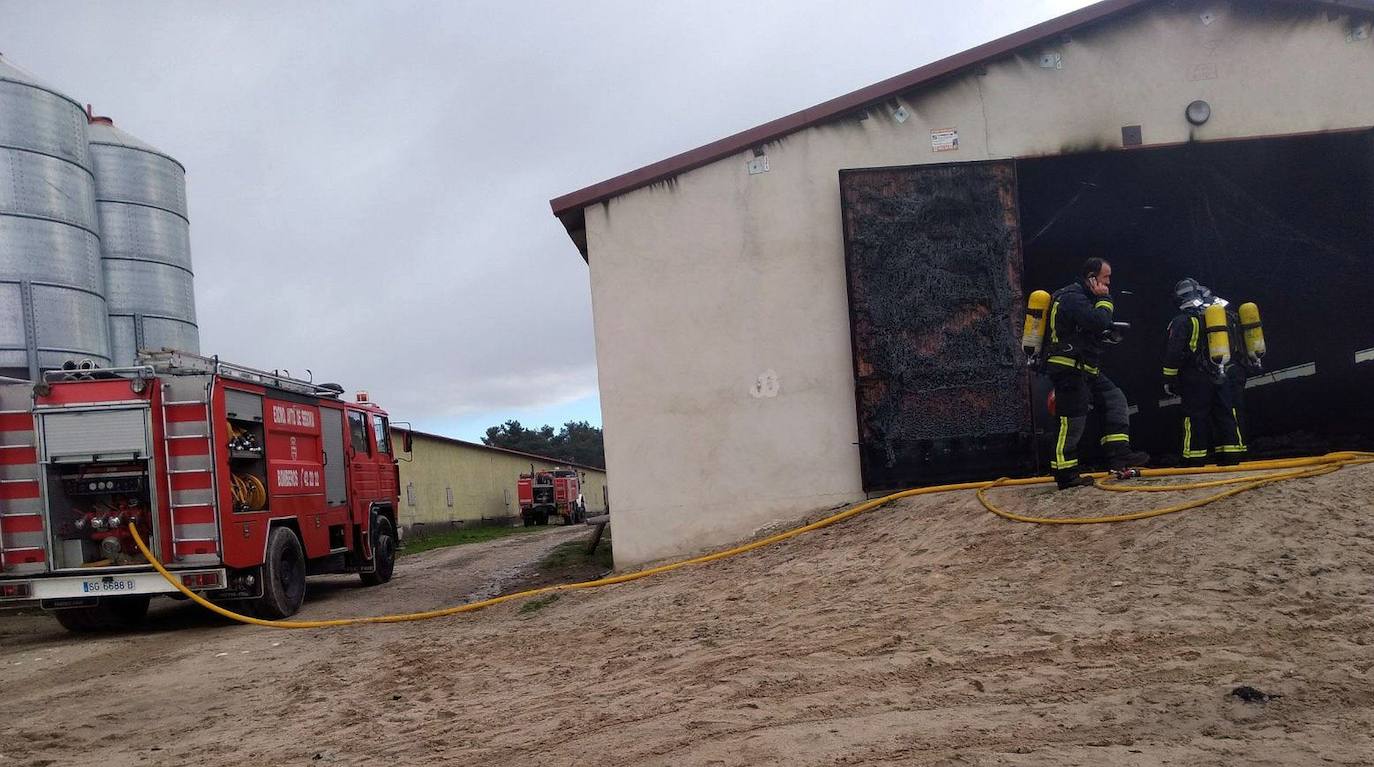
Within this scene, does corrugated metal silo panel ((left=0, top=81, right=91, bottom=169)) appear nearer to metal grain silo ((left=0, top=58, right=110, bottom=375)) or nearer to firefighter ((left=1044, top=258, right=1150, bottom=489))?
metal grain silo ((left=0, top=58, right=110, bottom=375))

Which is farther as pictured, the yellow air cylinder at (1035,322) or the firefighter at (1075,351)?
the yellow air cylinder at (1035,322)

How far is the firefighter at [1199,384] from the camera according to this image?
28.7ft

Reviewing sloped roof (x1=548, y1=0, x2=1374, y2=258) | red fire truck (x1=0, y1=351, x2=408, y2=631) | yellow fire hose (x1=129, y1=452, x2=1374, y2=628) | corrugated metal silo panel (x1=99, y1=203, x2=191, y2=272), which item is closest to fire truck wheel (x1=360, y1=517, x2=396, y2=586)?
yellow fire hose (x1=129, y1=452, x2=1374, y2=628)

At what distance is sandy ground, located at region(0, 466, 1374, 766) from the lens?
4.23m

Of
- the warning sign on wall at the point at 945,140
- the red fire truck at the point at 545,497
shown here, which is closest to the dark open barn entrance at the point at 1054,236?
the warning sign on wall at the point at 945,140

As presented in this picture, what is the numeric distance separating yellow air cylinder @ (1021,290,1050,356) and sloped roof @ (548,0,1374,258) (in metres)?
3.60

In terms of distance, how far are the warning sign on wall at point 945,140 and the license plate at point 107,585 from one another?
9.53 m

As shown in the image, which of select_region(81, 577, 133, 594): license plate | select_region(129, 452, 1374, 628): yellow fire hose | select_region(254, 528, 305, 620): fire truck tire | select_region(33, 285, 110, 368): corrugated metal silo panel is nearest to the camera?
select_region(129, 452, 1374, 628): yellow fire hose

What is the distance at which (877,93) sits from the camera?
10750 mm

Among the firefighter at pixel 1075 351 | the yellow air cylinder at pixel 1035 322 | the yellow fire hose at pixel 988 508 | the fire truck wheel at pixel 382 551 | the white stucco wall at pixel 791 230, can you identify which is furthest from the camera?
the fire truck wheel at pixel 382 551

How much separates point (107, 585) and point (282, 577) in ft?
5.81

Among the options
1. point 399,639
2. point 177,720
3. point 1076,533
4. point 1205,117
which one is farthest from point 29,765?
point 1205,117

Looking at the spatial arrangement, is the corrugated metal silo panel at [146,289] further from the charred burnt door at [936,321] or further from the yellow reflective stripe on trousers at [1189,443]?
the yellow reflective stripe on trousers at [1189,443]

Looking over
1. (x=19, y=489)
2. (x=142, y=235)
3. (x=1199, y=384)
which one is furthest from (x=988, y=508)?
(x=142, y=235)
